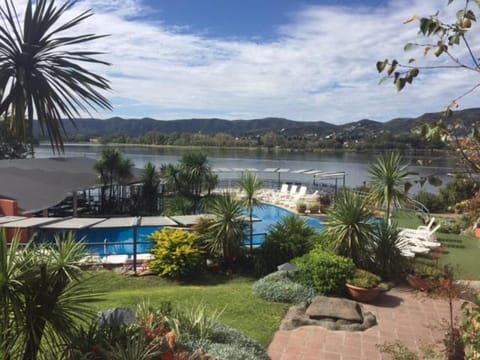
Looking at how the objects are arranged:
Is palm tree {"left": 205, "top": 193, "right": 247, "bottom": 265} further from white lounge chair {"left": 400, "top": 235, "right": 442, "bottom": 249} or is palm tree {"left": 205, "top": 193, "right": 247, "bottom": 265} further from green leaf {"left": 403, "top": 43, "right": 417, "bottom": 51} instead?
green leaf {"left": 403, "top": 43, "right": 417, "bottom": 51}

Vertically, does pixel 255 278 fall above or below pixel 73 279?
below

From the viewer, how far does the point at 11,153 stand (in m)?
42.6

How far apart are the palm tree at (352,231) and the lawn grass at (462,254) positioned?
7.08ft

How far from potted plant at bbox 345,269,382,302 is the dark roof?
11.8 m

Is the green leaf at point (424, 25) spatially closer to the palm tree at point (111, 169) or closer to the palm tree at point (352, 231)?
the palm tree at point (352, 231)

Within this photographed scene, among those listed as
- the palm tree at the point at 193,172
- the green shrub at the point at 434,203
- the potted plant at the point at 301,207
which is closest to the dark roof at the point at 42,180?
the palm tree at the point at 193,172

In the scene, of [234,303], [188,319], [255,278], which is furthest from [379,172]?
[188,319]

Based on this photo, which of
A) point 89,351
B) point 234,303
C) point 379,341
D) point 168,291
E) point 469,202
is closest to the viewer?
point 469,202

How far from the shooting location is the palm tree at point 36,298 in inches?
127

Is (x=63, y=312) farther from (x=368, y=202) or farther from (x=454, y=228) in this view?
(x=454, y=228)

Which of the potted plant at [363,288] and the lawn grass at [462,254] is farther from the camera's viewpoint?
the lawn grass at [462,254]

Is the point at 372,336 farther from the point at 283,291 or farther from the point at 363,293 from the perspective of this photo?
the point at 283,291

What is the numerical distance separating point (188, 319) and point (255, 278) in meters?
4.98

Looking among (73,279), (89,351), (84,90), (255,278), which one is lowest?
(255,278)
